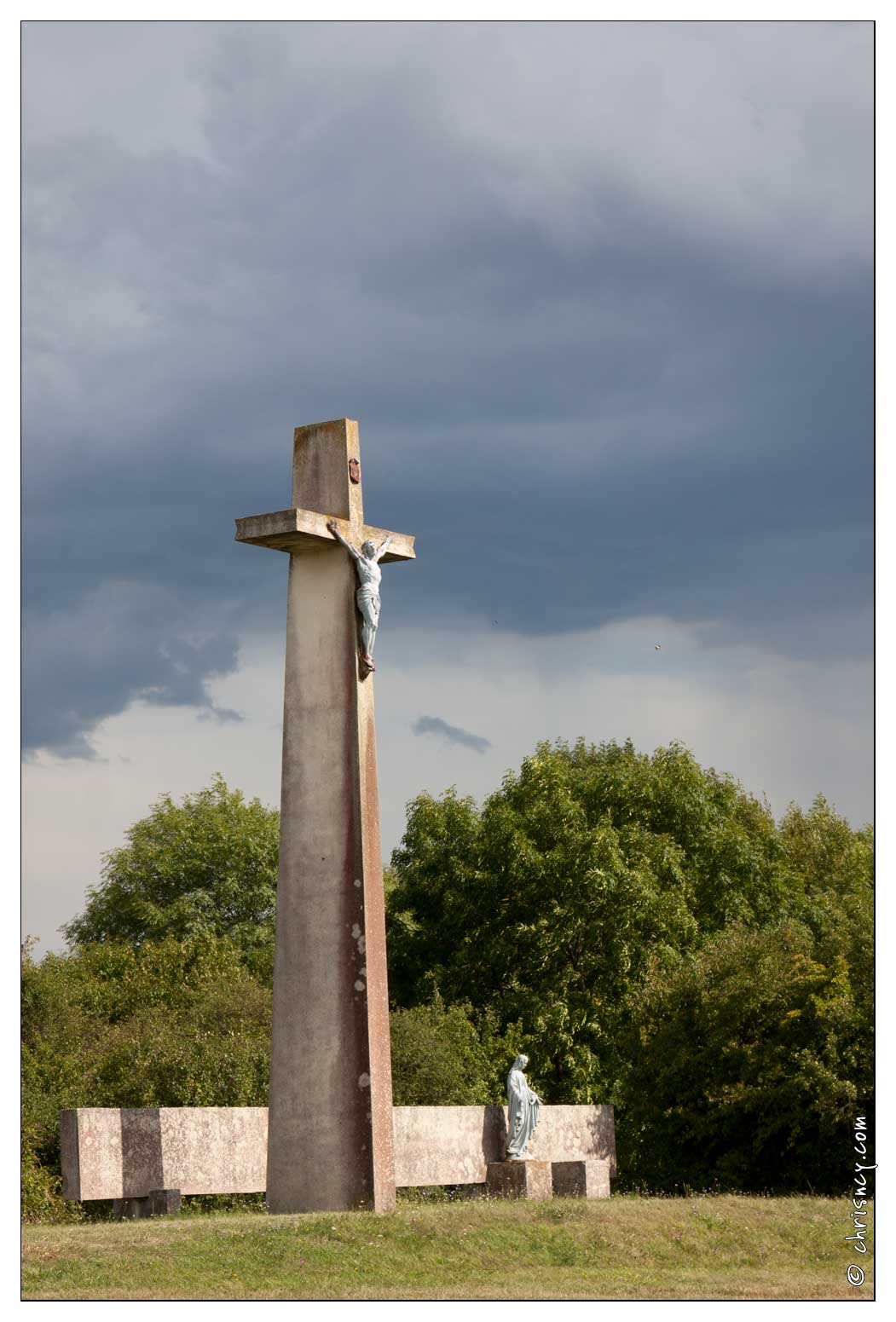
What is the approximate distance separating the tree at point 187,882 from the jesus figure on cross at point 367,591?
33.6 m

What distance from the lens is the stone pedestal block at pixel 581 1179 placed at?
61.3 feet

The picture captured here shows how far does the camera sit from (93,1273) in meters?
11.9

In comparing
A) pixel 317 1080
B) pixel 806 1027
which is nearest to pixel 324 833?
pixel 317 1080

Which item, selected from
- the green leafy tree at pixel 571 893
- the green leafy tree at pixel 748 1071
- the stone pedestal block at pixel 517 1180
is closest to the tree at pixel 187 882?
the green leafy tree at pixel 571 893

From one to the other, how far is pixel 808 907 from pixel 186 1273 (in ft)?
92.8

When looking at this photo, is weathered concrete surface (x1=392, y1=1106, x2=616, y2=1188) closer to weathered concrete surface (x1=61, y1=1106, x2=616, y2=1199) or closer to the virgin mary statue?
weathered concrete surface (x1=61, y1=1106, x2=616, y2=1199)

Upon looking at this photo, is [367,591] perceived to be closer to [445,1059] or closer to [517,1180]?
[517,1180]

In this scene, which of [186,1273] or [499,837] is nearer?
[186,1273]

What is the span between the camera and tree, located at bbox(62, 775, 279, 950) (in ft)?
163

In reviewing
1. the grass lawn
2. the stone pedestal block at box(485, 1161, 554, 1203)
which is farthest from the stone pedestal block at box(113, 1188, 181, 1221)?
the stone pedestal block at box(485, 1161, 554, 1203)

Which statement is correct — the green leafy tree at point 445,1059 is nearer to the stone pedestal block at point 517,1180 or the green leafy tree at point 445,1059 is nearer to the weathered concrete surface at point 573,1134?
the weathered concrete surface at point 573,1134

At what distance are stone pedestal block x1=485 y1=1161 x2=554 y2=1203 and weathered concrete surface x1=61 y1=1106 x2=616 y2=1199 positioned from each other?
0.47 feet

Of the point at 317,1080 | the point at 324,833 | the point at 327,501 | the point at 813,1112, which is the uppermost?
the point at 327,501

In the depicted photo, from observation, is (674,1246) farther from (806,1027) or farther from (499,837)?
(499,837)
